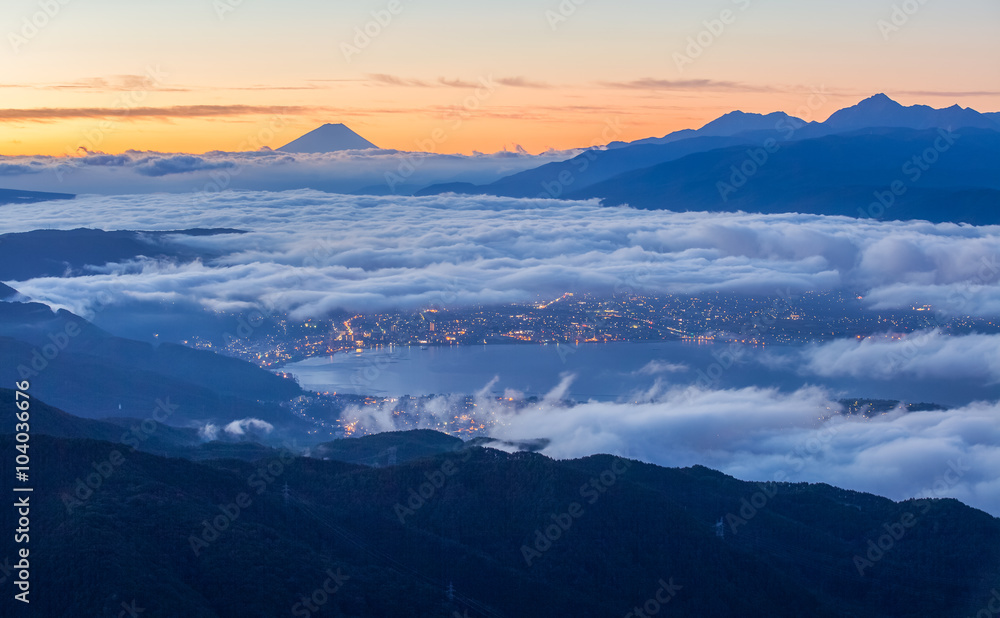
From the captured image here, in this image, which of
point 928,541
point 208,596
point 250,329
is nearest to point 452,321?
point 250,329

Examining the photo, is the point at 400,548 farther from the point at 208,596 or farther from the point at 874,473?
the point at 874,473

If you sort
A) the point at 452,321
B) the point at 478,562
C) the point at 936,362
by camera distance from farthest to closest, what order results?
1. the point at 452,321
2. the point at 936,362
3. the point at 478,562

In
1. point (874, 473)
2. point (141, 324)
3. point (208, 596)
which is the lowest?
point (141, 324)

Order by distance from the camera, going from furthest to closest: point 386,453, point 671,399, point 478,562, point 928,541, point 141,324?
1. point 141,324
2. point 671,399
3. point 386,453
4. point 928,541
5. point 478,562

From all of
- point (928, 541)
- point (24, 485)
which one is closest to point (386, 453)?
point (24, 485)

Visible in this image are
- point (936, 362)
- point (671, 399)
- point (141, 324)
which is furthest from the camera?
point (141, 324)

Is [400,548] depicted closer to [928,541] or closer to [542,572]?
[542,572]

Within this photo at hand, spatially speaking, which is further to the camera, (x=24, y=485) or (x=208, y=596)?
(x=24, y=485)

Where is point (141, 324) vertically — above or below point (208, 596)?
below

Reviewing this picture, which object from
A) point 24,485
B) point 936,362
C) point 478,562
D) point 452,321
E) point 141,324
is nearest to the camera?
point 24,485
